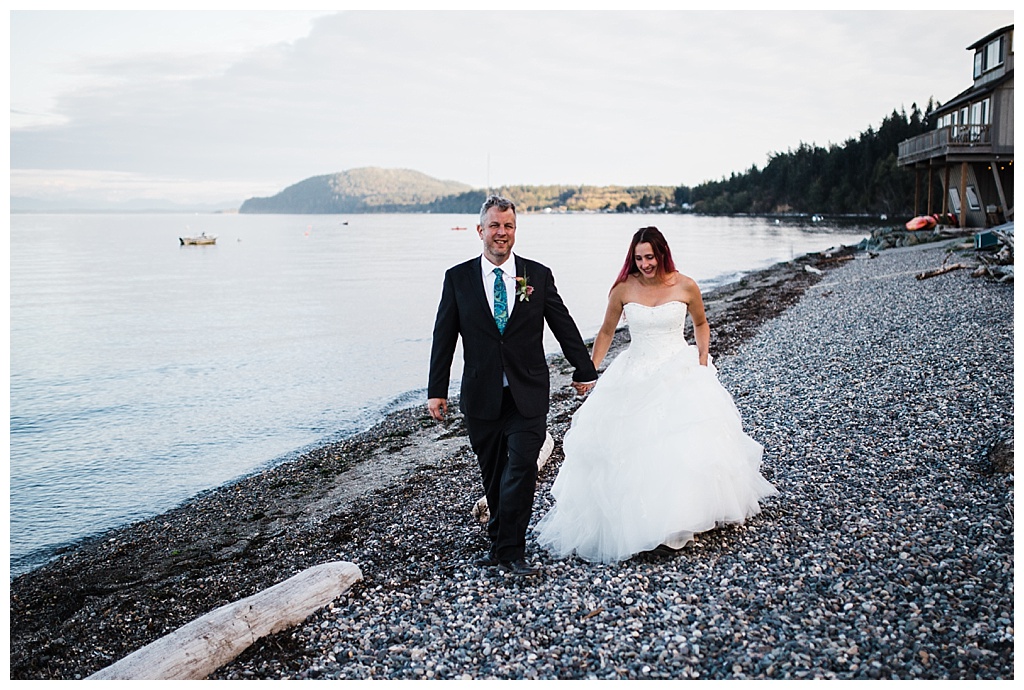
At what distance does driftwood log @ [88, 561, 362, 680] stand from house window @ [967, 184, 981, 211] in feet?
132

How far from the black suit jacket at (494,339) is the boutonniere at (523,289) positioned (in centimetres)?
3

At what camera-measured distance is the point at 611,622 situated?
5121mm

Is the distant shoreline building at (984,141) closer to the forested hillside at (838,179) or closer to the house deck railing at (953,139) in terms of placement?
the house deck railing at (953,139)

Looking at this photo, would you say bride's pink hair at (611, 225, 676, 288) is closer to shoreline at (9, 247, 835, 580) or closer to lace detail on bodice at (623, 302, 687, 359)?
lace detail on bodice at (623, 302, 687, 359)

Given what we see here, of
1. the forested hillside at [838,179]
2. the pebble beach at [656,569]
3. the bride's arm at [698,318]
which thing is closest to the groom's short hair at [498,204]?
the bride's arm at [698,318]

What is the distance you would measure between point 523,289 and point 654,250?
1.16 m

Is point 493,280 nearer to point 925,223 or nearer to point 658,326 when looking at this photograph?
point 658,326

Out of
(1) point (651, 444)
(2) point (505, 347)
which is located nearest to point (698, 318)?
(1) point (651, 444)

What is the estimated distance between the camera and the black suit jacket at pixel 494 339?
5762 millimetres

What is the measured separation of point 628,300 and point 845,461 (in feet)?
10.7

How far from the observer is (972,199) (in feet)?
126

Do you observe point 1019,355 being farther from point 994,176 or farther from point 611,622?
point 994,176
